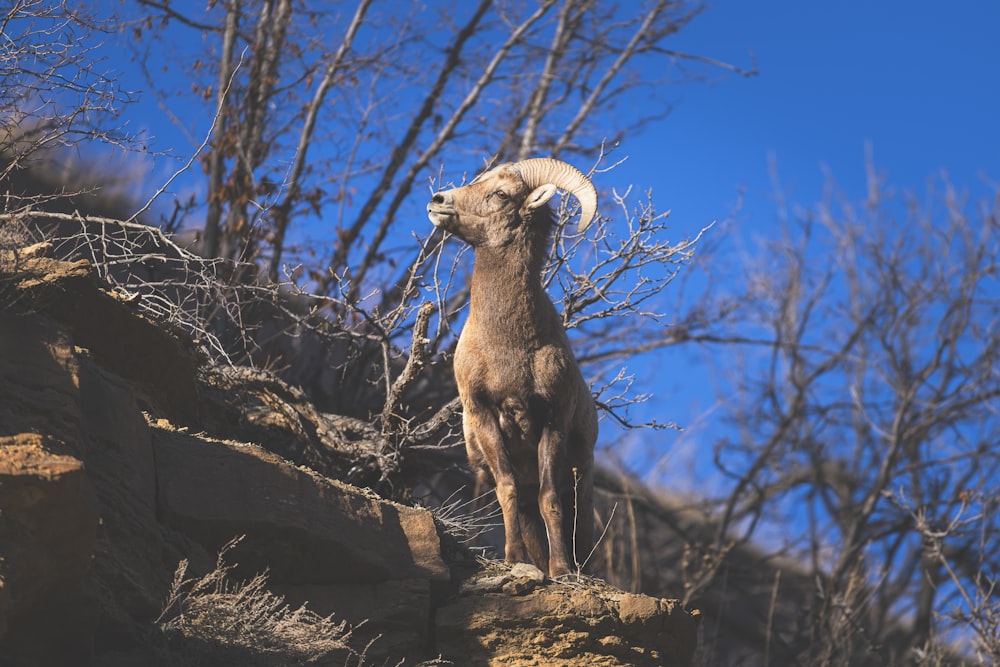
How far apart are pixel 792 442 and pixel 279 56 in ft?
31.2

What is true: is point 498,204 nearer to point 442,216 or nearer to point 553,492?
point 442,216

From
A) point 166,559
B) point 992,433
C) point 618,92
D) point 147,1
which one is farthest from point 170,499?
point 992,433

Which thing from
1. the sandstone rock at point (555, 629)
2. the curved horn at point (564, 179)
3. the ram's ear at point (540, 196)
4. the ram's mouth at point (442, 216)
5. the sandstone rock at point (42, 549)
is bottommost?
the sandstone rock at point (42, 549)

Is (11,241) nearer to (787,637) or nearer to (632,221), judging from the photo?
(632,221)

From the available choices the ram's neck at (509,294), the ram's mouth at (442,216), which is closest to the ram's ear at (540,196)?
the ram's neck at (509,294)

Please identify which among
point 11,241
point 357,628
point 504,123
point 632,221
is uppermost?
point 504,123

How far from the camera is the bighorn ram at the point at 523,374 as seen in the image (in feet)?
20.1

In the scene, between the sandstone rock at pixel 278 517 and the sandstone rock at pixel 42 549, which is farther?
the sandstone rock at pixel 278 517

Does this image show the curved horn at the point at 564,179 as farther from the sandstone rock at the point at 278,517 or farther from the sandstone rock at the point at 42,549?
the sandstone rock at the point at 42,549

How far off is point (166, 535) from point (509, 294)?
216cm

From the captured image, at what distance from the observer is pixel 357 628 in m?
5.48

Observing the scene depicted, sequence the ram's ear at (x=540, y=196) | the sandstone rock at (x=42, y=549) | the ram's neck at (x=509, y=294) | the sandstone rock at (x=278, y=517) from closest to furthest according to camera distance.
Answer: the sandstone rock at (x=42, y=549) → the sandstone rock at (x=278, y=517) → the ram's neck at (x=509, y=294) → the ram's ear at (x=540, y=196)

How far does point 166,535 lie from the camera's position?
208 inches

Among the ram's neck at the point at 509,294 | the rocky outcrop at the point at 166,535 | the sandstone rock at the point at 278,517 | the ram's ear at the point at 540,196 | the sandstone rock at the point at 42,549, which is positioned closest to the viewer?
the sandstone rock at the point at 42,549
